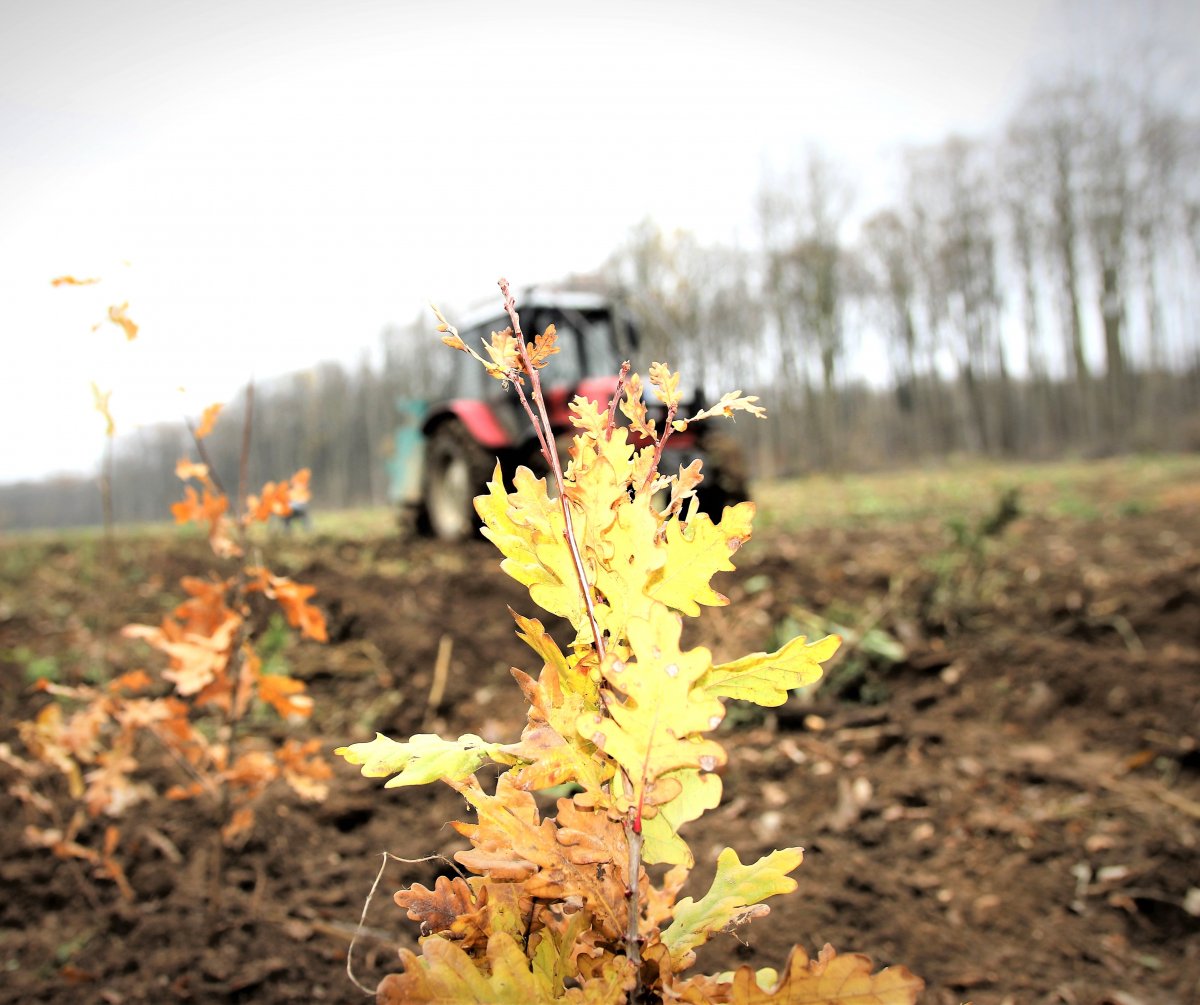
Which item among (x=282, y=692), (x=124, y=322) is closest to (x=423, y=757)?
(x=282, y=692)

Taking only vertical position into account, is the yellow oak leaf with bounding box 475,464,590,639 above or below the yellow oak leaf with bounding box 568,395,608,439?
below

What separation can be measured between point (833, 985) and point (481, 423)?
7241 mm

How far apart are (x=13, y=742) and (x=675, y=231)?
5.48 m

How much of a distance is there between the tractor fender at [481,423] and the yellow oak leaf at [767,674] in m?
6.74

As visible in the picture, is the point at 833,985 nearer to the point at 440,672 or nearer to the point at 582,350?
the point at 440,672

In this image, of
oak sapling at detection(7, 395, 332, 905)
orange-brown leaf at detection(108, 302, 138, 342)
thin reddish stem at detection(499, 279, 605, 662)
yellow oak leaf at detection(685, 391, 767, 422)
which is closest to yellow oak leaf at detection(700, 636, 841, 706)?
thin reddish stem at detection(499, 279, 605, 662)

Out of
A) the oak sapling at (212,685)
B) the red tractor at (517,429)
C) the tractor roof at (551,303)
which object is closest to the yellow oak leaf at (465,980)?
the oak sapling at (212,685)

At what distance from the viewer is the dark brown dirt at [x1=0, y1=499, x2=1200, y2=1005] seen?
2.00m

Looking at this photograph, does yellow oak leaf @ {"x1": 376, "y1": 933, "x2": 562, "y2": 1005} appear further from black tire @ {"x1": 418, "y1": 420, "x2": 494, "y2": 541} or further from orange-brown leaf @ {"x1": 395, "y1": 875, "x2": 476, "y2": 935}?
black tire @ {"x1": 418, "y1": 420, "x2": 494, "y2": 541}

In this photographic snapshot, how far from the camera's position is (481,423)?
7.68 m

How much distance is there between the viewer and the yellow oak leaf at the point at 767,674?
732mm

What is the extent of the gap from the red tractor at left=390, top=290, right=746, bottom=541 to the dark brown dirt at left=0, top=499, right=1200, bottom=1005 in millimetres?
1678

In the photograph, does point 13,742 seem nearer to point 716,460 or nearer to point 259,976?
point 259,976

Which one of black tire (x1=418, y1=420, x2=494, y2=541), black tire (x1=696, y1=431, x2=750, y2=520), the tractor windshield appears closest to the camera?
black tire (x1=696, y1=431, x2=750, y2=520)
